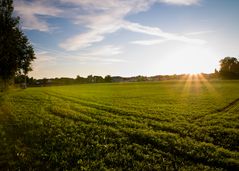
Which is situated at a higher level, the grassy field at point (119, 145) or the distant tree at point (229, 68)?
the distant tree at point (229, 68)

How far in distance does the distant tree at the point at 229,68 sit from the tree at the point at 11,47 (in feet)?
461

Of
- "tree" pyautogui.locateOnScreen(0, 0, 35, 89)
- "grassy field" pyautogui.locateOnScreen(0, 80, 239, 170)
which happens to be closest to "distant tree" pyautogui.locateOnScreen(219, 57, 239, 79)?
"tree" pyautogui.locateOnScreen(0, 0, 35, 89)

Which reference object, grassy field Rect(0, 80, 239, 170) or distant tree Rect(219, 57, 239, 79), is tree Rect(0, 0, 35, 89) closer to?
grassy field Rect(0, 80, 239, 170)

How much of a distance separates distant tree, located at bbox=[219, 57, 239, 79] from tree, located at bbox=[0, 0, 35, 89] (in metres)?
141

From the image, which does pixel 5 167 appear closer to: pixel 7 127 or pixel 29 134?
pixel 29 134

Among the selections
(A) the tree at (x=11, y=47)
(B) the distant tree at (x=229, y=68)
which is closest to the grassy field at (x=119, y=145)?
(A) the tree at (x=11, y=47)

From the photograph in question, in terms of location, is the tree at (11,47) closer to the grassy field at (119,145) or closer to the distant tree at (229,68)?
the grassy field at (119,145)

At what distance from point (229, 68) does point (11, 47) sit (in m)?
154

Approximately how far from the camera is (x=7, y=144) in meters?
15.6

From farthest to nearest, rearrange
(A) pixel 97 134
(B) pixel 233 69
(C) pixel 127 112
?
(B) pixel 233 69 → (C) pixel 127 112 → (A) pixel 97 134

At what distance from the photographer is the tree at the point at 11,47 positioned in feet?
126

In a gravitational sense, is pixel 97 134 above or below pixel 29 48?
below

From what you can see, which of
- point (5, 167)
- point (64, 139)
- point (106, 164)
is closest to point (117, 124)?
point (64, 139)

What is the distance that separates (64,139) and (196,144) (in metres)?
8.86
